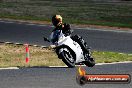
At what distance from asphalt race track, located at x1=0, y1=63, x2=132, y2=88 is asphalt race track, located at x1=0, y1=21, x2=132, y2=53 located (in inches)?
260

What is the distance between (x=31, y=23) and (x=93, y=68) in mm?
20117

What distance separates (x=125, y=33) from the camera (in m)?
32.8

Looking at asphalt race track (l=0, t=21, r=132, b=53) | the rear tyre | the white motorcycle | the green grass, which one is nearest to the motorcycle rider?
the white motorcycle

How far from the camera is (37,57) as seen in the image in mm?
21312

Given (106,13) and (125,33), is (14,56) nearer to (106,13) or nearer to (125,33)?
(125,33)

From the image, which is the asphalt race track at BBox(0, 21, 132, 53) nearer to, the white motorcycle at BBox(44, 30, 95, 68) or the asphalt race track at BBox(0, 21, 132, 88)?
the asphalt race track at BBox(0, 21, 132, 88)

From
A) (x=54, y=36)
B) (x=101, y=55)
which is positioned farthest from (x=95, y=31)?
(x=54, y=36)

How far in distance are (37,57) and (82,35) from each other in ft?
33.3

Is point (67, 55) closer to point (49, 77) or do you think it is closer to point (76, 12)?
point (49, 77)

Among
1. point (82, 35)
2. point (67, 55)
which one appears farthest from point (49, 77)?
point (82, 35)

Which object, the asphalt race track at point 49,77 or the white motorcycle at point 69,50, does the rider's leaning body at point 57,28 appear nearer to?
the white motorcycle at point 69,50

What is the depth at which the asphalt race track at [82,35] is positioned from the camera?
26616mm

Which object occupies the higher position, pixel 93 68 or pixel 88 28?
pixel 93 68

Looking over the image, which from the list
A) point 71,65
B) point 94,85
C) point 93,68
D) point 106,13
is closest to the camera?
point 94,85
